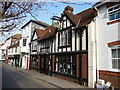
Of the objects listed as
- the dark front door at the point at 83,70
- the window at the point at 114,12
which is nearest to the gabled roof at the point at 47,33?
the dark front door at the point at 83,70

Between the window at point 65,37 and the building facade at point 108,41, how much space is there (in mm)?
3690

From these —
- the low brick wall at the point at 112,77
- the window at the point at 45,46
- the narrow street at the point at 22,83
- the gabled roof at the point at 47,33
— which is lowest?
the narrow street at the point at 22,83

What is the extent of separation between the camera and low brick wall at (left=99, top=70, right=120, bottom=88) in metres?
8.34

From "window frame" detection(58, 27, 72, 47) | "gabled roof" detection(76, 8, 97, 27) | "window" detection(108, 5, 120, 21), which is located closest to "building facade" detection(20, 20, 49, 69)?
"window frame" detection(58, 27, 72, 47)

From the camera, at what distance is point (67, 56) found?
43.7ft

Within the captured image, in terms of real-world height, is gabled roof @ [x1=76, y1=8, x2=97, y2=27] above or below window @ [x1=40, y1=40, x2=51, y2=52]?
above

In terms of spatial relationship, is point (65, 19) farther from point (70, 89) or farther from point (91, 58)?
point (70, 89)

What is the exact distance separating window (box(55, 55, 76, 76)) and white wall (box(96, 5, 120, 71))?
10.4 ft

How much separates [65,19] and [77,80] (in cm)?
711

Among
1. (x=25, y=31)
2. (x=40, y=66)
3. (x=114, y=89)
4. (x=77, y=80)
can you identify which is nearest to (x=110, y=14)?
(x=114, y=89)

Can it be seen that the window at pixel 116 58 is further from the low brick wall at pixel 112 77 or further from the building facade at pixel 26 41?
the building facade at pixel 26 41

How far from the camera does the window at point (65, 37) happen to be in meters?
13.4

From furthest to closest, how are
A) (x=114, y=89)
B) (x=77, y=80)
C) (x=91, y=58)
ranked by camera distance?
(x=77, y=80), (x=91, y=58), (x=114, y=89)

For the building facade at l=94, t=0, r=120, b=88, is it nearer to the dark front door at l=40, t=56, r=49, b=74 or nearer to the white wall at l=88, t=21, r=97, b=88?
the white wall at l=88, t=21, r=97, b=88
